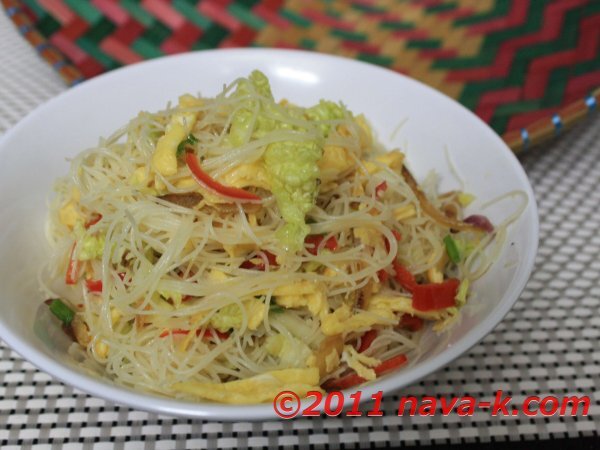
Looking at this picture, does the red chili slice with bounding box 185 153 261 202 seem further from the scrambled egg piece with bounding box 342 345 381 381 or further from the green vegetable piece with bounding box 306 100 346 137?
the scrambled egg piece with bounding box 342 345 381 381

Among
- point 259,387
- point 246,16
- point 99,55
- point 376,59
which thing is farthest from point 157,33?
point 259,387

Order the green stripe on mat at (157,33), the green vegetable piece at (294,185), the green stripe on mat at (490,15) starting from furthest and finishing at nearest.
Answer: the green stripe on mat at (490,15) < the green stripe on mat at (157,33) < the green vegetable piece at (294,185)

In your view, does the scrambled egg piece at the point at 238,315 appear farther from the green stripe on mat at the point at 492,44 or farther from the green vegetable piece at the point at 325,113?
the green stripe on mat at the point at 492,44

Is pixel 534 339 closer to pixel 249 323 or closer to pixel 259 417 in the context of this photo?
pixel 249 323

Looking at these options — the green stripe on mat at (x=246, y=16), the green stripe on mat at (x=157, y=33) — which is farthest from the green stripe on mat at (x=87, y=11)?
the green stripe on mat at (x=246, y=16)

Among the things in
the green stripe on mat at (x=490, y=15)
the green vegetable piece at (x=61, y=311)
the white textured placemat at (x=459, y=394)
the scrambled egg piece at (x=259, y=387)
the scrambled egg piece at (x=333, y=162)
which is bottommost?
the white textured placemat at (x=459, y=394)

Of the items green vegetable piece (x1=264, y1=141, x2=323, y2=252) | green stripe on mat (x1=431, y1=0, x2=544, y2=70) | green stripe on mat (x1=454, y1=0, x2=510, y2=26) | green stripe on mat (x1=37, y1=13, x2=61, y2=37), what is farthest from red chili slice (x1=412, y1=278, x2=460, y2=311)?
green stripe on mat (x1=37, y1=13, x2=61, y2=37)
